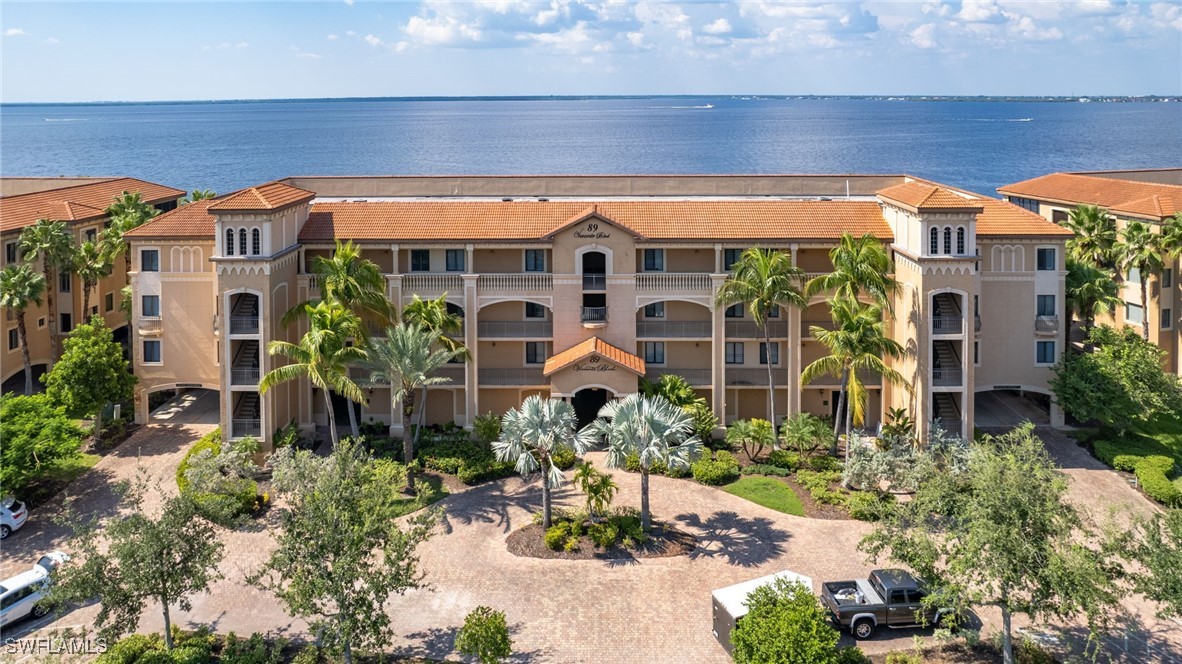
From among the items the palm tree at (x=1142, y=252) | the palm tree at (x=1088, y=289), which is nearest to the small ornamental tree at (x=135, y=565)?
the palm tree at (x=1088, y=289)

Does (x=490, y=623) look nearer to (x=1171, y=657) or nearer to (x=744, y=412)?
(x=1171, y=657)

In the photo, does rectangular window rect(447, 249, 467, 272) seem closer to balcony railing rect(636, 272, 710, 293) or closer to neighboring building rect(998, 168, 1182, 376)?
balcony railing rect(636, 272, 710, 293)

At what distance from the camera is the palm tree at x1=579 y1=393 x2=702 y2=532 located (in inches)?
1355

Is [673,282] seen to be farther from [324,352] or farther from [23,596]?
[23,596]

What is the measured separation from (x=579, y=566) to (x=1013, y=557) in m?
14.8

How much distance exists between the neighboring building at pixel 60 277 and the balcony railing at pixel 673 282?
1232 inches

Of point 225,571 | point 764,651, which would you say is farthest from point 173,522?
point 764,651

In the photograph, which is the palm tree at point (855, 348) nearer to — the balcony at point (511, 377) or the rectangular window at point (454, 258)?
the balcony at point (511, 377)

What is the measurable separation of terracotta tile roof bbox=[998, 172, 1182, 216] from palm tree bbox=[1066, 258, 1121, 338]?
718 cm

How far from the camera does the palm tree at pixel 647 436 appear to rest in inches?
1355

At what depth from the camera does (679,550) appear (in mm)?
35219

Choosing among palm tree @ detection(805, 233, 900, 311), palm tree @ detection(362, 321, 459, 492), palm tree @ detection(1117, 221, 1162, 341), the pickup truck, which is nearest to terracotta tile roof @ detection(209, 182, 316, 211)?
palm tree @ detection(362, 321, 459, 492)

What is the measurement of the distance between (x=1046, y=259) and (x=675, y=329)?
17978 millimetres

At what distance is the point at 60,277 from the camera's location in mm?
54625
